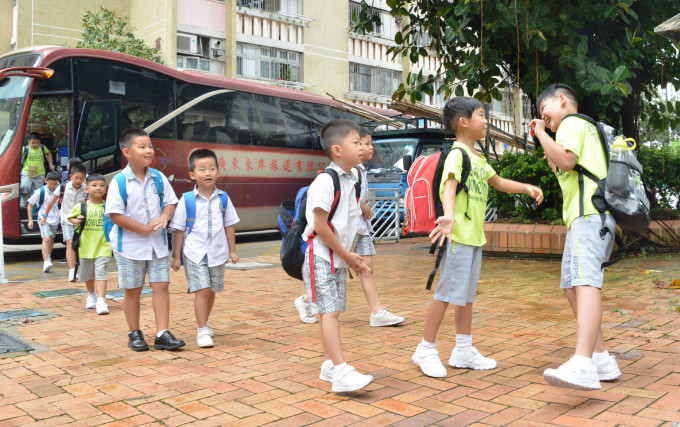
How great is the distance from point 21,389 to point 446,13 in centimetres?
638

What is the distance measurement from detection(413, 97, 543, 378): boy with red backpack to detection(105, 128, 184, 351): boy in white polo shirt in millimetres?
1910

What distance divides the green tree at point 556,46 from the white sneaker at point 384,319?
3.61 metres

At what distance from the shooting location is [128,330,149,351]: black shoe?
4.64 m

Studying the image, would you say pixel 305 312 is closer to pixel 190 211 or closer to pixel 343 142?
pixel 190 211

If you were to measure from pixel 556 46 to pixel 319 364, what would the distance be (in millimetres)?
5494

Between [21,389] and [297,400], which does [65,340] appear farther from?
[297,400]

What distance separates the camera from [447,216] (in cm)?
373

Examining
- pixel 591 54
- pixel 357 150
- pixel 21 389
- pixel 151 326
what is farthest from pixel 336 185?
pixel 591 54

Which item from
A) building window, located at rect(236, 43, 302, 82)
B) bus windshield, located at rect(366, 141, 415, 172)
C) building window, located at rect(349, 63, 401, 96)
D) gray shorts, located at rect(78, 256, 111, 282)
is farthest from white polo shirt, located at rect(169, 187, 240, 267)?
building window, located at rect(349, 63, 401, 96)

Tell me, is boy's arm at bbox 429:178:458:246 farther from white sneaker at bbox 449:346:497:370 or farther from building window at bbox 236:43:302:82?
building window at bbox 236:43:302:82

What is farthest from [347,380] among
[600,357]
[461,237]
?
[600,357]

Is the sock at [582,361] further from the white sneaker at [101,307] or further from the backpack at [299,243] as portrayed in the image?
the white sneaker at [101,307]

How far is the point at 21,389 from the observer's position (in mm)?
3732

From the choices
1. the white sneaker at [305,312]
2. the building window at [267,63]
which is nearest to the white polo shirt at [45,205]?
the white sneaker at [305,312]
